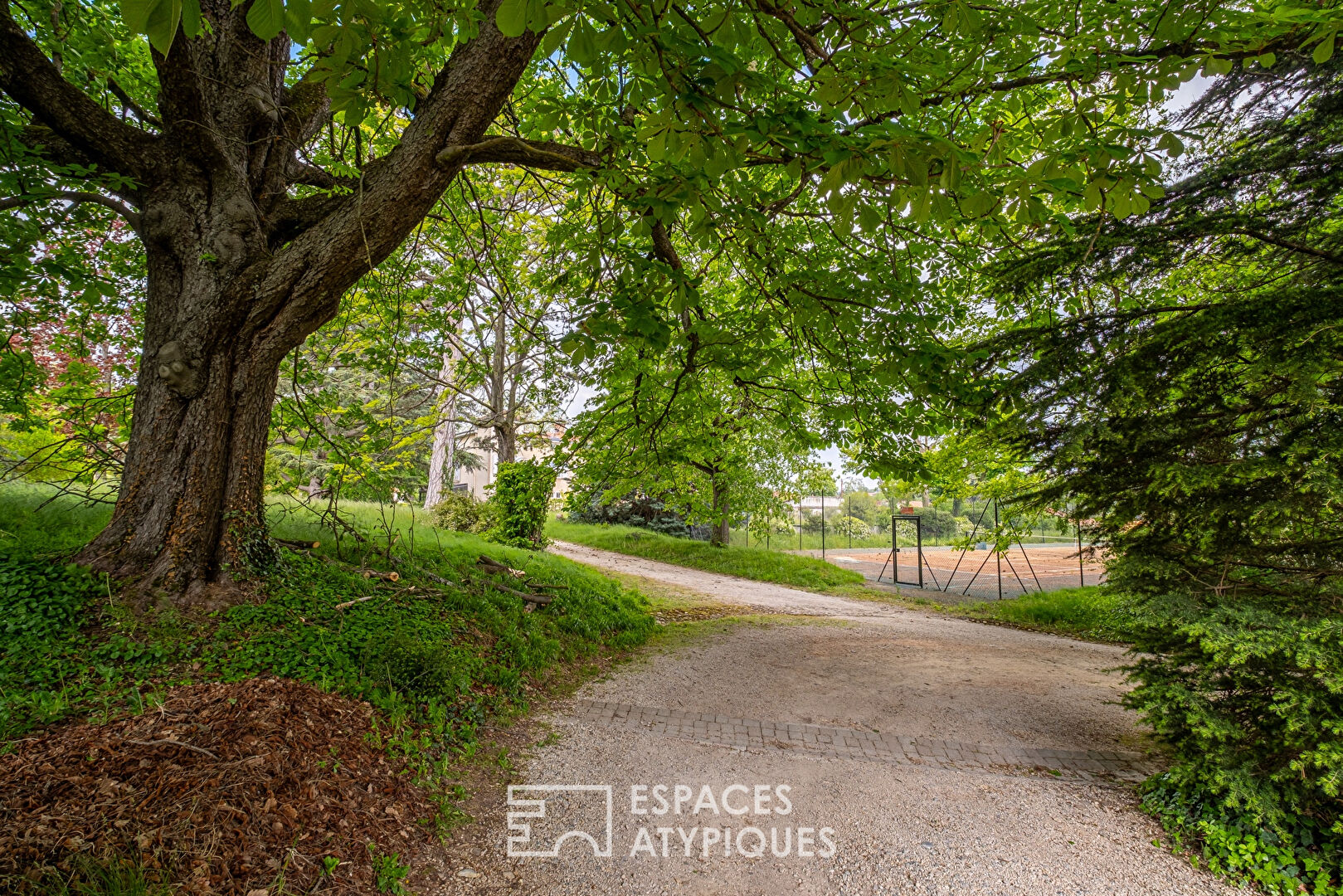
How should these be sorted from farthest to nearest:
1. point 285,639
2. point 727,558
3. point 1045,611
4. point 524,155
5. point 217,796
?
point 727,558 < point 1045,611 < point 524,155 < point 285,639 < point 217,796

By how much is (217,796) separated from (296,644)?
1460mm

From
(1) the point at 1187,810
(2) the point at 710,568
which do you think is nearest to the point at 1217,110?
(1) the point at 1187,810

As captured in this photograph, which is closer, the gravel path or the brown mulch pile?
the brown mulch pile

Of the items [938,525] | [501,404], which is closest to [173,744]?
[501,404]

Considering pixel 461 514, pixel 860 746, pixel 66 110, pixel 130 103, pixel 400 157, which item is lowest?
pixel 860 746

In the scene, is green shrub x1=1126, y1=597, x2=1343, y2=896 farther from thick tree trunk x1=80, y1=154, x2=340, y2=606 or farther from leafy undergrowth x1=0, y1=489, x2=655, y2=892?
thick tree trunk x1=80, y1=154, x2=340, y2=606

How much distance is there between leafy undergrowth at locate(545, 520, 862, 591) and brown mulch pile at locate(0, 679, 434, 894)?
1223 cm

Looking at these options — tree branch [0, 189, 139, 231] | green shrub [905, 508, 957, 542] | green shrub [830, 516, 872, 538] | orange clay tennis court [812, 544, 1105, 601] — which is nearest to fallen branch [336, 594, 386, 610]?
tree branch [0, 189, 139, 231]

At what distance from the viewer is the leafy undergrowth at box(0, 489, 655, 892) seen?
297cm

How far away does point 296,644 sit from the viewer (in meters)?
3.74

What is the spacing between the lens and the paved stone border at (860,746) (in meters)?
4.22

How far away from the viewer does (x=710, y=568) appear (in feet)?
54.0

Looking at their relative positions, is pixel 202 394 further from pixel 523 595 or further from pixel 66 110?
pixel 523 595

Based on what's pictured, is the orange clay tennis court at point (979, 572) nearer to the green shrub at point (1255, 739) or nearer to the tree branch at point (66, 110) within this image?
the green shrub at point (1255, 739)
